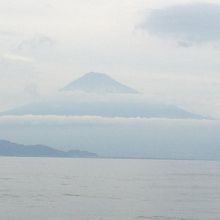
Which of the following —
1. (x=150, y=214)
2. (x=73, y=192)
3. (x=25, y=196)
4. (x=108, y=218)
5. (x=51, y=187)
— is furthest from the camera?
(x=51, y=187)

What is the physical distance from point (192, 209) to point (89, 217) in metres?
16.3

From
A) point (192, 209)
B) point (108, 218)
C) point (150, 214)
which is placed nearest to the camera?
point (108, 218)

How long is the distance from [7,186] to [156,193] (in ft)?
97.4

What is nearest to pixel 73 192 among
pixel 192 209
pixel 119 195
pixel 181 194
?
pixel 119 195

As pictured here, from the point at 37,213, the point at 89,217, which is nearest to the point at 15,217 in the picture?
the point at 37,213

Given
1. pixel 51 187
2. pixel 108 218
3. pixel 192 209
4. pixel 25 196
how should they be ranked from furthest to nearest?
1. pixel 51 187
2. pixel 25 196
3. pixel 192 209
4. pixel 108 218

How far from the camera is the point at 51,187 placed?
105938 mm

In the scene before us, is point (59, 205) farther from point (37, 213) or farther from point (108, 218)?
point (108, 218)

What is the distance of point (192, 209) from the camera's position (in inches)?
2906

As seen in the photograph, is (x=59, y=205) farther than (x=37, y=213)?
Yes

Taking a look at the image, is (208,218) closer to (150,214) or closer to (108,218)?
(150,214)

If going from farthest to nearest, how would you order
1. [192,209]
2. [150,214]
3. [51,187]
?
[51,187], [192,209], [150,214]

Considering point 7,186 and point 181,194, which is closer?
point 181,194

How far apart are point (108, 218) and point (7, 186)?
50.6 metres
